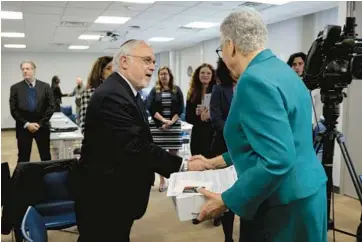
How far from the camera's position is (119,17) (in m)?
6.89

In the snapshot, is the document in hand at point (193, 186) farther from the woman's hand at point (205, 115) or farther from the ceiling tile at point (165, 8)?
the ceiling tile at point (165, 8)

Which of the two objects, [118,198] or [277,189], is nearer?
[277,189]

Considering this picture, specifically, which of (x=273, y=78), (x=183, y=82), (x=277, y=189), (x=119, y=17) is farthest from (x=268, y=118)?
(x=183, y=82)

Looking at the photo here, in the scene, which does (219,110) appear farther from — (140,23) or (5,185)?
(140,23)

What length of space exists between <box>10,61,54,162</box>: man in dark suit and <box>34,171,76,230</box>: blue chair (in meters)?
1.96

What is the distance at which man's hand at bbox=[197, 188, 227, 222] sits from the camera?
1.10 m

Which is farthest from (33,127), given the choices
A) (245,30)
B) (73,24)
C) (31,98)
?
(73,24)

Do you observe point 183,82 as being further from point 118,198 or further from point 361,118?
point 118,198

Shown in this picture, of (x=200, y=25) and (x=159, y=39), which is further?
(x=159, y=39)

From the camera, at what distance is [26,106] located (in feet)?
14.4

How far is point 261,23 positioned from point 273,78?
0.65 ft

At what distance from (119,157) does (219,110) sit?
148 centimetres

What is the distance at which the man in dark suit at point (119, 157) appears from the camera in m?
1.49

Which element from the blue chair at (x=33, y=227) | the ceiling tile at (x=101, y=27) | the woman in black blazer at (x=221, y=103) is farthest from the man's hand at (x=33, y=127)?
the ceiling tile at (x=101, y=27)
